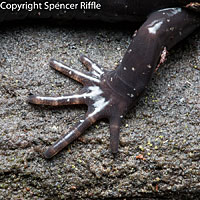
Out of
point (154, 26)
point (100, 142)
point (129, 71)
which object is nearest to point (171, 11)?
point (154, 26)

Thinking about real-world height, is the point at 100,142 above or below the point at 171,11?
below

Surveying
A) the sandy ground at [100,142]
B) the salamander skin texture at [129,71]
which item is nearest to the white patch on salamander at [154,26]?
the salamander skin texture at [129,71]

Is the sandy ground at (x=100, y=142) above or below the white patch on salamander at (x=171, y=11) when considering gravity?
below

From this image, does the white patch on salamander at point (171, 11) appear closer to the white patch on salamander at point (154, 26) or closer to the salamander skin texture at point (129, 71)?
the salamander skin texture at point (129, 71)

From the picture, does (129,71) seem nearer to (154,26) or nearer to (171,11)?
(154,26)

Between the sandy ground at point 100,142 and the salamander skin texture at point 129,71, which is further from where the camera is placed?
the salamander skin texture at point 129,71

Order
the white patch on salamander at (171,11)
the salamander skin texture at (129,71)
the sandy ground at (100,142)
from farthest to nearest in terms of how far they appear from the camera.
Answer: the white patch on salamander at (171,11), the salamander skin texture at (129,71), the sandy ground at (100,142)

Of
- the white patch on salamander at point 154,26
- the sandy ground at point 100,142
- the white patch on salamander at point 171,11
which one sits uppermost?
the white patch on salamander at point 171,11

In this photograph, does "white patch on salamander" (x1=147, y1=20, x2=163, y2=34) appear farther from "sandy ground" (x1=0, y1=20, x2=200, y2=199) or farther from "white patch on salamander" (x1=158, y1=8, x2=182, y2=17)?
"sandy ground" (x1=0, y1=20, x2=200, y2=199)
